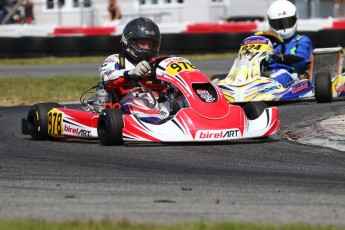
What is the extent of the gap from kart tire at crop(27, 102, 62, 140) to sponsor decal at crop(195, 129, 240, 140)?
1806 millimetres

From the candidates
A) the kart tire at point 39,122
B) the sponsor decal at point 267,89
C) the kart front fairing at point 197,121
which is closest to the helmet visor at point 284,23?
the sponsor decal at point 267,89

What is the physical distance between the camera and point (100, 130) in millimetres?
8523

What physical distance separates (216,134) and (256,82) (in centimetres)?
357

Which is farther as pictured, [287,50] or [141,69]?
[287,50]

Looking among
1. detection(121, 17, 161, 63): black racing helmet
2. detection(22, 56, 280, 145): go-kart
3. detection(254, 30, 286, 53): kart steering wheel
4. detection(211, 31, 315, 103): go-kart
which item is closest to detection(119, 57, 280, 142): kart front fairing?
detection(22, 56, 280, 145): go-kart

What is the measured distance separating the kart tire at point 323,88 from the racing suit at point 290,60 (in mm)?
400

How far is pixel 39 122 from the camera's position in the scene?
9289 millimetres

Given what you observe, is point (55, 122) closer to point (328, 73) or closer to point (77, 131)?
point (77, 131)

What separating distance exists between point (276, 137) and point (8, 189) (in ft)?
11.6

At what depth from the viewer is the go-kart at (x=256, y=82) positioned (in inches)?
457

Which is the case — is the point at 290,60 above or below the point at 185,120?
below

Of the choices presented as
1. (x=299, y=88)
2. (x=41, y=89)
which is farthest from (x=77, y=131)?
(x=41, y=89)

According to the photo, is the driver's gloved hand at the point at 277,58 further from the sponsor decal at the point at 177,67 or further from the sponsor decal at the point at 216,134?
the sponsor decal at the point at 216,134

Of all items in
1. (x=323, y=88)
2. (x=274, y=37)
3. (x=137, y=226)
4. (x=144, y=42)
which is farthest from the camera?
(x=274, y=37)
